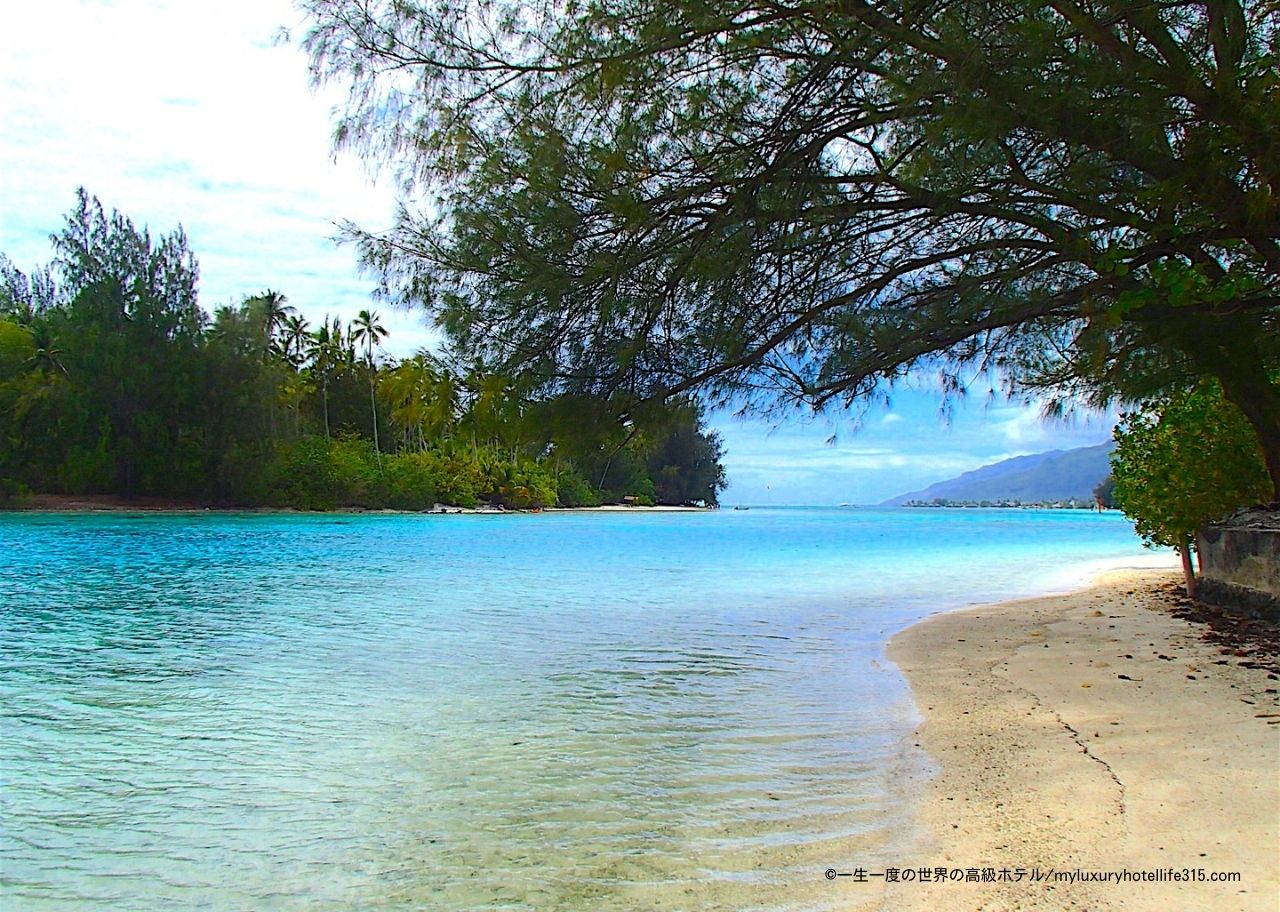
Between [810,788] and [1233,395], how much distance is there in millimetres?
3852

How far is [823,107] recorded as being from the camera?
153 inches

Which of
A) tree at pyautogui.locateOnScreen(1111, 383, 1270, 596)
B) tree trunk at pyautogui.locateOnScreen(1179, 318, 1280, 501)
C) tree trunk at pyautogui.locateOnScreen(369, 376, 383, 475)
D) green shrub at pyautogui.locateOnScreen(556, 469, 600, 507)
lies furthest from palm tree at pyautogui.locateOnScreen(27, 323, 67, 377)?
tree trunk at pyautogui.locateOnScreen(1179, 318, 1280, 501)

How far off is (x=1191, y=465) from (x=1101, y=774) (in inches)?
166

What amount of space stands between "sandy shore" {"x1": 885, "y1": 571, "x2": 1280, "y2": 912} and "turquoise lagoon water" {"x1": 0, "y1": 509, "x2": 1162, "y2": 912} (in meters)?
0.21

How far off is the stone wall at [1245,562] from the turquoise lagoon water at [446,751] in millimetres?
2229

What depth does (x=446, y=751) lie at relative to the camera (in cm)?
343

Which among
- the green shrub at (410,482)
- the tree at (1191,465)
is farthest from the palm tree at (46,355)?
the tree at (1191,465)

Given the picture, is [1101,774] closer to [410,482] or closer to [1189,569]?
[1189,569]

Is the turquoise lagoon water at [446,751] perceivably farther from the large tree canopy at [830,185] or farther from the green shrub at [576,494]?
the green shrub at [576,494]

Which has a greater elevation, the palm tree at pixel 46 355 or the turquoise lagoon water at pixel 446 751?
the palm tree at pixel 46 355

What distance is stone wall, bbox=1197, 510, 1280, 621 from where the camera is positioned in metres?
4.88

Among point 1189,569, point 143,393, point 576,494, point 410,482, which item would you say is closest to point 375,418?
point 410,482

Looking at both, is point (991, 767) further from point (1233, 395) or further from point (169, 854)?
point (1233, 395)

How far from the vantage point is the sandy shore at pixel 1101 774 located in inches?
78.2
